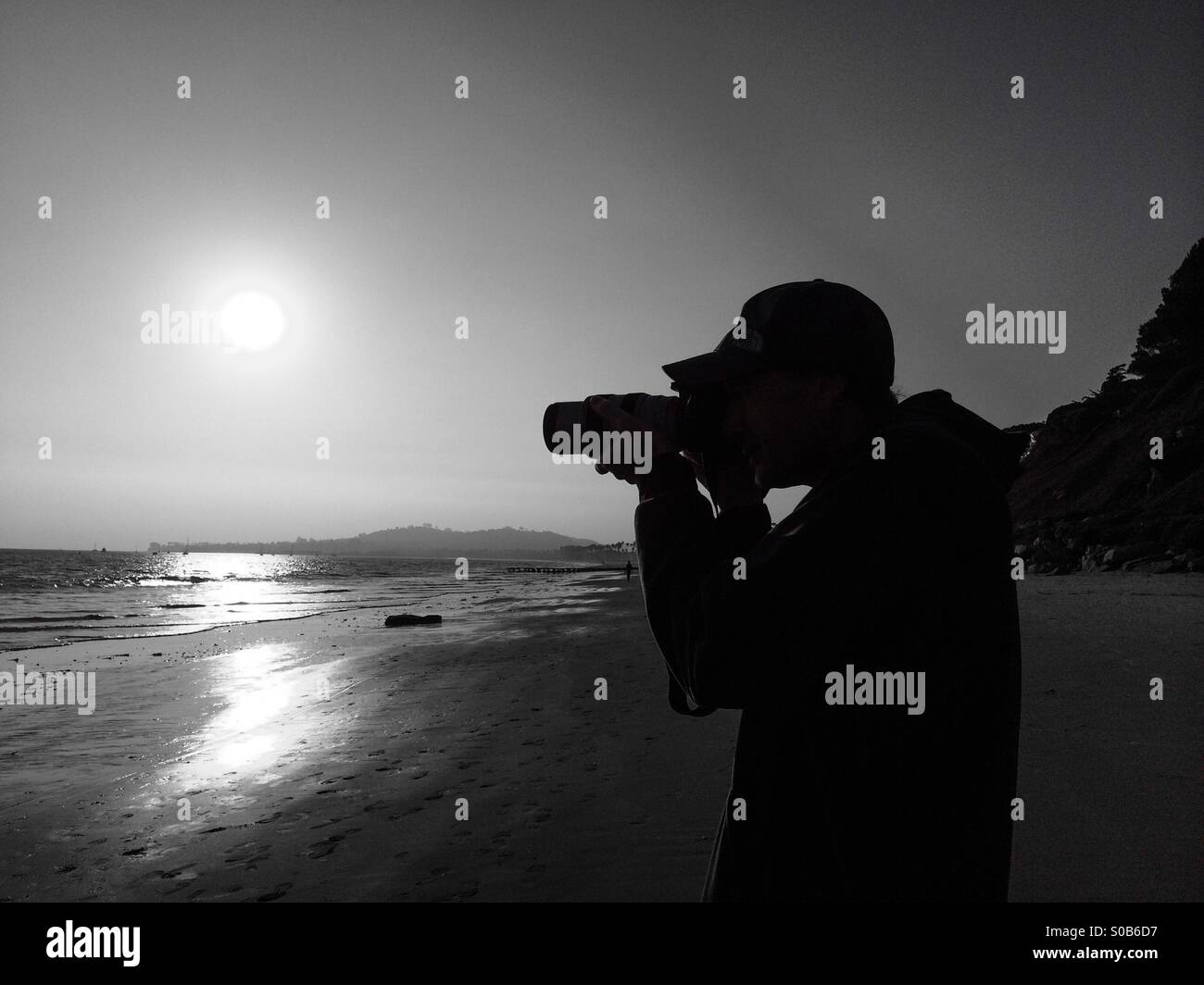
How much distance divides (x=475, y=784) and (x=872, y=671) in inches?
206

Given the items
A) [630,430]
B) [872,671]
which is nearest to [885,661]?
[872,671]

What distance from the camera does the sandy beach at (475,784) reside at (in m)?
3.96

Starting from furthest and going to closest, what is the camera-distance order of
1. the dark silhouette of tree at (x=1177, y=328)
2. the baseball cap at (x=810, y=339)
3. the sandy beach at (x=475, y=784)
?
the dark silhouette of tree at (x=1177, y=328), the sandy beach at (x=475, y=784), the baseball cap at (x=810, y=339)

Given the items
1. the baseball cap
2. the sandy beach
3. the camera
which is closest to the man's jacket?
the baseball cap

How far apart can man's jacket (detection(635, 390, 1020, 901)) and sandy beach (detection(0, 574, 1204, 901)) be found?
2.97 meters

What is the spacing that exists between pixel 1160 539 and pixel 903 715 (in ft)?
90.3

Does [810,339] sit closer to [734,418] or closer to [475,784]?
[734,418]

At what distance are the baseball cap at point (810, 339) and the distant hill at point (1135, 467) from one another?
60.9 ft

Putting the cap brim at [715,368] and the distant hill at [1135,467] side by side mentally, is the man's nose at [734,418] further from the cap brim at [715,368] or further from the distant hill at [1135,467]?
the distant hill at [1135,467]

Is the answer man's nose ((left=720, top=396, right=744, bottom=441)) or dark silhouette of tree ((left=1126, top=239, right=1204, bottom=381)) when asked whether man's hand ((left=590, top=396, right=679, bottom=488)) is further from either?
dark silhouette of tree ((left=1126, top=239, right=1204, bottom=381))

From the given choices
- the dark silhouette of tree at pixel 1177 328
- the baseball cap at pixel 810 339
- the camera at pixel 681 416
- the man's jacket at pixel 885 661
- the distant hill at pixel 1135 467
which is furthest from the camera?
the dark silhouette of tree at pixel 1177 328

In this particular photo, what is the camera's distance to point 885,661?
1.09 metres

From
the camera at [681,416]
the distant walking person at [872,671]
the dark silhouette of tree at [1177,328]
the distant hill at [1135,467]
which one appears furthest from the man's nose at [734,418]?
the dark silhouette of tree at [1177,328]
